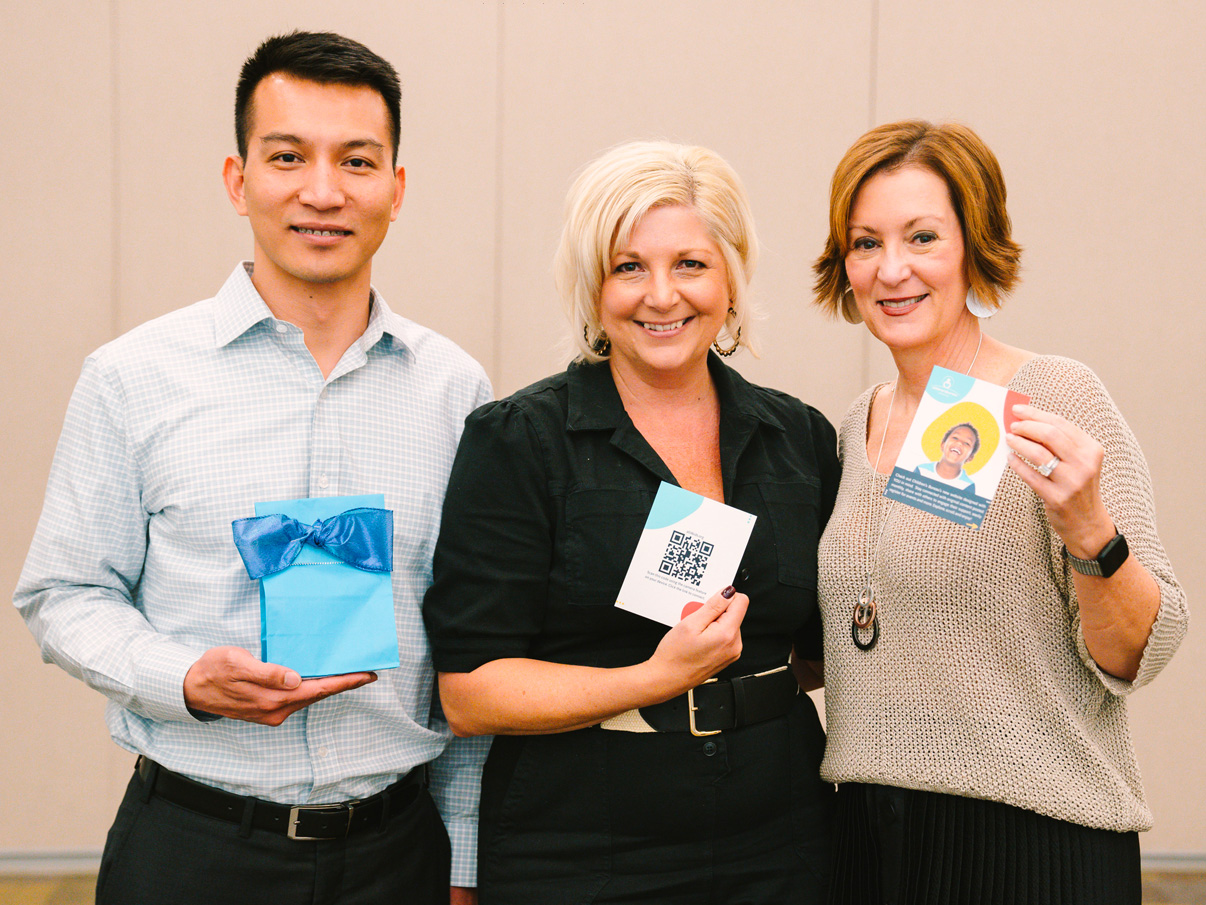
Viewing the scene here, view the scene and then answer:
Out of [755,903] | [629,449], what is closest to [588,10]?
[629,449]

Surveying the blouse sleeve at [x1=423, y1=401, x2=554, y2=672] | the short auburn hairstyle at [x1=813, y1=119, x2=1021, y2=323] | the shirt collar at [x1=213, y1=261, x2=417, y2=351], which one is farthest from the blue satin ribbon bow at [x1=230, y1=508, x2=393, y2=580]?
the short auburn hairstyle at [x1=813, y1=119, x2=1021, y2=323]

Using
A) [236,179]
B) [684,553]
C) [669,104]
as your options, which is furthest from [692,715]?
[669,104]

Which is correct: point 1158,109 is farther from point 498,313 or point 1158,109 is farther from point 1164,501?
point 498,313

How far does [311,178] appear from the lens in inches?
64.4

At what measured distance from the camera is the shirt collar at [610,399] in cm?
169

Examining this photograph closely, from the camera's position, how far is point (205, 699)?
4.80 feet

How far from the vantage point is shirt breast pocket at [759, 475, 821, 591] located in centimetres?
171

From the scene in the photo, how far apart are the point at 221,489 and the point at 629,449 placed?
0.70m

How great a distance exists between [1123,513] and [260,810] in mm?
1465

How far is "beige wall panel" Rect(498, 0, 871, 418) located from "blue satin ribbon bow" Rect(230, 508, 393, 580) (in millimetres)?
2258

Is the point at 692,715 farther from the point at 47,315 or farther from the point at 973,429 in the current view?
the point at 47,315

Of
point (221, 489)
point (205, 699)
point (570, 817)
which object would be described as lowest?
point (570, 817)

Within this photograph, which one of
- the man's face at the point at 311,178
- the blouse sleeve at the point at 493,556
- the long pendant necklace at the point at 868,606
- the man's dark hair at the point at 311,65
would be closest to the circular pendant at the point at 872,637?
the long pendant necklace at the point at 868,606

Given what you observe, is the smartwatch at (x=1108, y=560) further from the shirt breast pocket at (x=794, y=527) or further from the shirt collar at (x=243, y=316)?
the shirt collar at (x=243, y=316)
